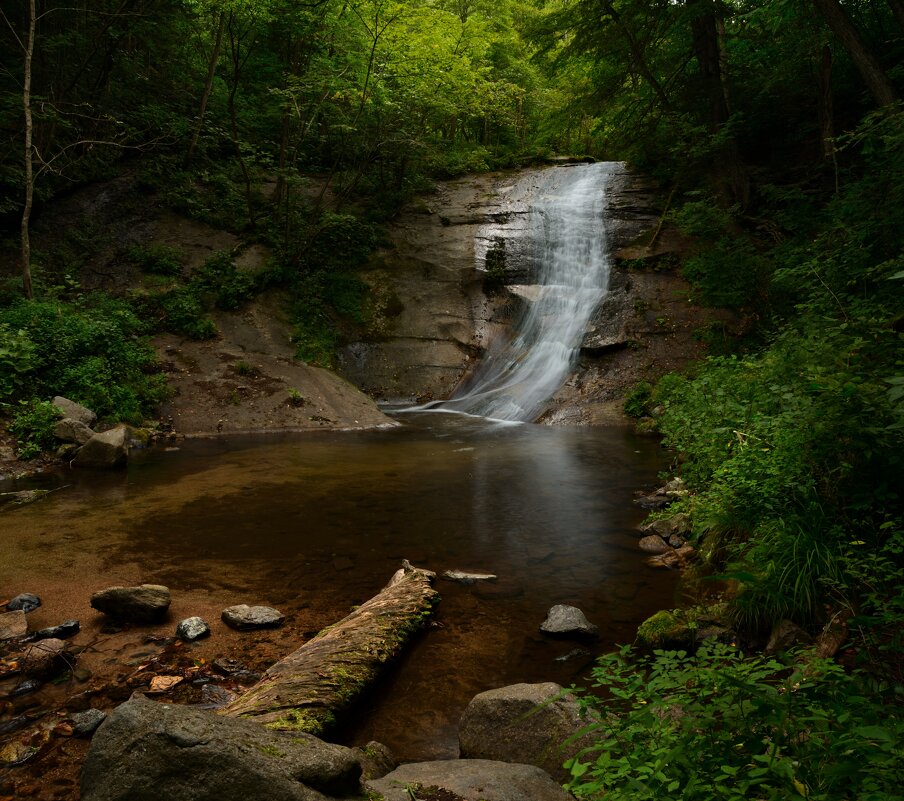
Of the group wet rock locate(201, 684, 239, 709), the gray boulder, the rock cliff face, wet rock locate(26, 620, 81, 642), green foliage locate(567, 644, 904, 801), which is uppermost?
the rock cliff face

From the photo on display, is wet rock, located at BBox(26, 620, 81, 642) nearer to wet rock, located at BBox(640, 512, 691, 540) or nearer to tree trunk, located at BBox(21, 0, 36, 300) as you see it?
wet rock, located at BBox(640, 512, 691, 540)

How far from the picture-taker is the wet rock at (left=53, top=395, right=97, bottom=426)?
1045 centimetres

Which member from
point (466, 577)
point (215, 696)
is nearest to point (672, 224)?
point (466, 577)

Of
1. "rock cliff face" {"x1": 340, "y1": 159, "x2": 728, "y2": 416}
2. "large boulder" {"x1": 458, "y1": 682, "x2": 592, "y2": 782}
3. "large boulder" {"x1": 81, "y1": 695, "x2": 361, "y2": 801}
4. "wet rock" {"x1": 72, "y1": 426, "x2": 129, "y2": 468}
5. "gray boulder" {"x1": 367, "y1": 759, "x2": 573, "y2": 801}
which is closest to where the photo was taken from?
"large boulder" {"x1": 81, "y1": 695, "x2": 361, "y2": 801}

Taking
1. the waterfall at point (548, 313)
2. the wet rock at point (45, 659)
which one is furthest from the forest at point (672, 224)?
the wet rock at point (45, 659)

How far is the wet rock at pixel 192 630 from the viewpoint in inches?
162

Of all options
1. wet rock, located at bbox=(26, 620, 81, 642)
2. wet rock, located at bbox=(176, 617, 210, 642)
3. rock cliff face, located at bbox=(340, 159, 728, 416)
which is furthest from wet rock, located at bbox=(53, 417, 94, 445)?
wet rock, located at bbox=(176, 617, 210, 642)

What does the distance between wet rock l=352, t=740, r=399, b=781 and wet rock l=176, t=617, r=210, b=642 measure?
72.4 inches

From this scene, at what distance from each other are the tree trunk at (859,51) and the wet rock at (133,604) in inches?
437

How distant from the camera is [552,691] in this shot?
3084mm

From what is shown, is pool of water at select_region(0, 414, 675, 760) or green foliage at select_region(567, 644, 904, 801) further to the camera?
pool of water at select_region(0, 414, 675, 760)

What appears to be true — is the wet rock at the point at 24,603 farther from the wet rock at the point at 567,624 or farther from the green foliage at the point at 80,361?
the green foliage at the point at 80,361

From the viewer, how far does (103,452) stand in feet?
31.1

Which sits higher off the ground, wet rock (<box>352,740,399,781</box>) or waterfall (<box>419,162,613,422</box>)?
waterfall (<box>419,162,613,422</box>)
